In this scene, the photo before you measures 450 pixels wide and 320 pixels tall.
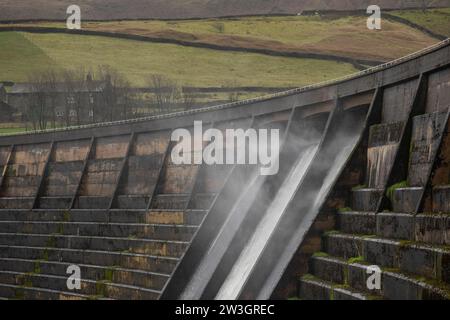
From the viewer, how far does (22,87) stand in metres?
117

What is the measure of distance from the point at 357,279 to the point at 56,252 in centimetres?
3069

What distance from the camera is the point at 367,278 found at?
24672 mm

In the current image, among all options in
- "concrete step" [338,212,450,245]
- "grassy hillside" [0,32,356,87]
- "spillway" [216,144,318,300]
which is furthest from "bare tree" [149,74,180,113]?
"concrete step" [338,212,450,245]

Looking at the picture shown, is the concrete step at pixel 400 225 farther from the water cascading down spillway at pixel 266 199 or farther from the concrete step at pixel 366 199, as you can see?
the water cascading down spillway at pixel 266 199

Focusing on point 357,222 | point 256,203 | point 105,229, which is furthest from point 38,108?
point 357,222

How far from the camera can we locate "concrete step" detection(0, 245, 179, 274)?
4331 cm

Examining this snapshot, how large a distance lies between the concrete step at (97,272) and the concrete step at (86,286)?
0.36 meters

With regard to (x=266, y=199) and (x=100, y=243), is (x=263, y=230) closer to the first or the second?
(x=266, y=199)

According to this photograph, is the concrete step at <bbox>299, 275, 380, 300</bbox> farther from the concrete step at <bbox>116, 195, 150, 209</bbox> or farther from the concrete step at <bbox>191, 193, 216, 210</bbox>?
the concrete step at <bbox>116, 195, 150, 209</bbox>

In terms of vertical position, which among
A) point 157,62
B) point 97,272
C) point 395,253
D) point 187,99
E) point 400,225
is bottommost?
point 97,272

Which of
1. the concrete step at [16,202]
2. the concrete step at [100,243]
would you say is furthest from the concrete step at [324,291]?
the concrete step at [16,202]

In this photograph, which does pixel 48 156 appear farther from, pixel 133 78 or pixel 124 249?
pixel 133 78

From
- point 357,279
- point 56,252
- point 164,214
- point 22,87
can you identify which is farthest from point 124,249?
point 22,87

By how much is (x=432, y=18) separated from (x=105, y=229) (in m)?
138
